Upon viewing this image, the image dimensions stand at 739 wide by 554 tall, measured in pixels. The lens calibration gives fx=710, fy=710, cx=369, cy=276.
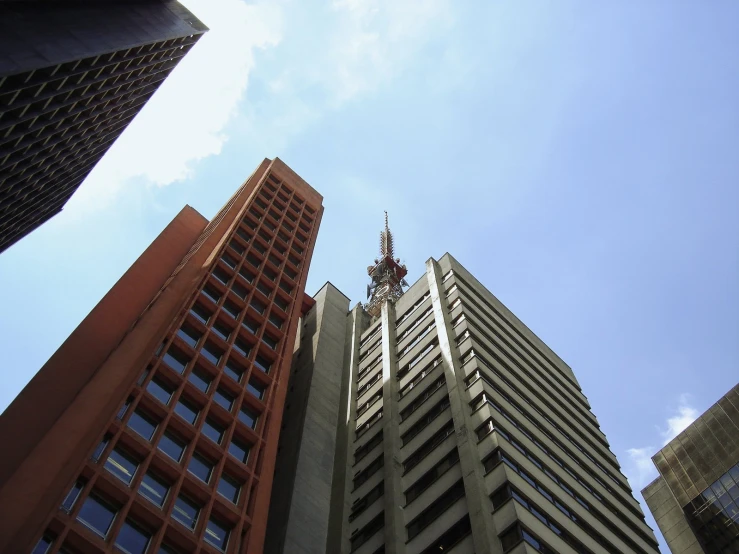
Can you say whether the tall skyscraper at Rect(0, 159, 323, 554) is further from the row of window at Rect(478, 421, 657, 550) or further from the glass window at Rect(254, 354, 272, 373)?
the row of window at Rect(478, 421, 657, 550)

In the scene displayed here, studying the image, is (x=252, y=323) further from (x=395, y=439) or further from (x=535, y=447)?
(x=535, y=447)

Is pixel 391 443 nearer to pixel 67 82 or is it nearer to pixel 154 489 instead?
pixel 154 489

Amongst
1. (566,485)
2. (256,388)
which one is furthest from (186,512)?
(566,485)

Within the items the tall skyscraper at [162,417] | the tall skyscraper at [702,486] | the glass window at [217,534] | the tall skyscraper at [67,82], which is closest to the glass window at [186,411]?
the tall skyscraper at [162,417]

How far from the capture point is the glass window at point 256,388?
4312cm

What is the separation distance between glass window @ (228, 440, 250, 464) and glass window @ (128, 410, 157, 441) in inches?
179

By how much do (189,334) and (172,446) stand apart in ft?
32.0

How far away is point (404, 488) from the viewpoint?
43719 mm

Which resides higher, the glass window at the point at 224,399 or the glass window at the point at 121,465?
the glass window at the point at 224,399

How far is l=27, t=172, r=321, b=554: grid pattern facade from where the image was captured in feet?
95.2

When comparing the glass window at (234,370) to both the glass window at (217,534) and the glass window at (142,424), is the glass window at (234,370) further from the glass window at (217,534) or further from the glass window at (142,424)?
the glass window at (217,534)

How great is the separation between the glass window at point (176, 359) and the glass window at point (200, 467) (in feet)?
19.8

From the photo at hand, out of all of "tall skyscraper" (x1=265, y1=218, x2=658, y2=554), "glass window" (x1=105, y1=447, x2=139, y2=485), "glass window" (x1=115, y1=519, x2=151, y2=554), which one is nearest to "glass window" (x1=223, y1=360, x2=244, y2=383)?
"tall skyscraper" (x1=265, y1=218, x2=658, y2=554)

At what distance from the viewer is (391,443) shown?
48156mm
